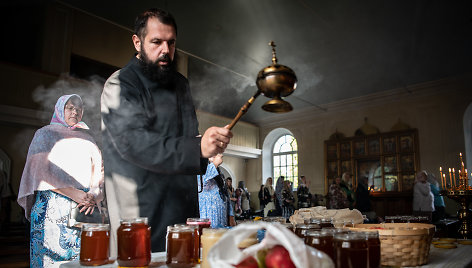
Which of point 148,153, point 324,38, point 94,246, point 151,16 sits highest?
point 324,38

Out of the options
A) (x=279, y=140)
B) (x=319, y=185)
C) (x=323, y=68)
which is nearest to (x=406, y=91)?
(x=323, y=68)

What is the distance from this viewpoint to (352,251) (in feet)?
3.12

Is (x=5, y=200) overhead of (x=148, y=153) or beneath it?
beneath

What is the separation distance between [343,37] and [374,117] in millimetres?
4245

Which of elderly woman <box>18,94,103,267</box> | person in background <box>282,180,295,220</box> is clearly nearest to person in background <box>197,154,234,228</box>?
elderly woman <box>18,94,103,267</box>

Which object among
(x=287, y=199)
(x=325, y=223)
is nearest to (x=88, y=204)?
→ (x=325, y=223)

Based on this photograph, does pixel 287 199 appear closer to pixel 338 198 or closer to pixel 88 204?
pixel 338 198

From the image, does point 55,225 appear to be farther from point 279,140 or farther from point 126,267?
point 279,140

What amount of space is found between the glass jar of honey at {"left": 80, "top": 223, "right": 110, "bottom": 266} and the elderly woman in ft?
5.63

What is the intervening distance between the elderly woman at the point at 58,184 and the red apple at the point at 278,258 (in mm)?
2356

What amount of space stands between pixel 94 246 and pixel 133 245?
0.16 meters

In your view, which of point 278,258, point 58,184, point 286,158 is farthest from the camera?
point 286,158

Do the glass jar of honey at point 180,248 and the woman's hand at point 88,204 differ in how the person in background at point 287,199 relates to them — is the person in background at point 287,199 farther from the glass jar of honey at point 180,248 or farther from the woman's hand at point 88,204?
the glass jar of honey at point 180,248

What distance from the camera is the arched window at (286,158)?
50.8 ft
